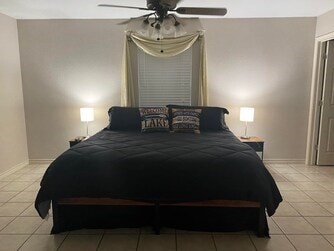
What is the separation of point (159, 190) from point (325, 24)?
3667mm

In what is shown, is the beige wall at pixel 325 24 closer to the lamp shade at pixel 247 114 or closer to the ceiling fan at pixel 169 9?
the lamp shade at pixel 247 114

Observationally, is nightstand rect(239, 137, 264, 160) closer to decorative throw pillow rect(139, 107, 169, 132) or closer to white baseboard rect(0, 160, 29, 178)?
decorative throw pillow rect(139, 107, 169, 132)

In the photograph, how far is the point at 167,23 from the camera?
293 cm

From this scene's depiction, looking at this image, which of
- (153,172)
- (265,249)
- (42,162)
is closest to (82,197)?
(153,172)

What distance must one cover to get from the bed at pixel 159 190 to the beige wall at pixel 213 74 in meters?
1.97

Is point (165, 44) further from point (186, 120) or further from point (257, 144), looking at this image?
point (257, 144)

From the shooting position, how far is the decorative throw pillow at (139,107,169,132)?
3.50 meters

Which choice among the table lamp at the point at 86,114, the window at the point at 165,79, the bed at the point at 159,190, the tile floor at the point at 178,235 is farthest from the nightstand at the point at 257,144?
the table lamp at the point at 86,114

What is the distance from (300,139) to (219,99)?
163cm

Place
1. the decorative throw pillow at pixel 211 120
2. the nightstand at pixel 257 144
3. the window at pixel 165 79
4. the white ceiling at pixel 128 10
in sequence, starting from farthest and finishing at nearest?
the window at pixel 165 79 < the nightstand at pixel 257 144 < the decorative throw pillow at pixel 211 120 < the white ceiling at pixel 128 10

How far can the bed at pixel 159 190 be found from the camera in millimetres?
2125

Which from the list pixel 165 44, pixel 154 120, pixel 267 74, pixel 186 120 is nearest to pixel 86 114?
pixel 154 120

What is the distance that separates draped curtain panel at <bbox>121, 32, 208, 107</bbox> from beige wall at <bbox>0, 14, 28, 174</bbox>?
1.77m

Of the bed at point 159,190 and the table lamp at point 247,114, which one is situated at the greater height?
the table lamp at point 247,114
